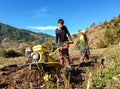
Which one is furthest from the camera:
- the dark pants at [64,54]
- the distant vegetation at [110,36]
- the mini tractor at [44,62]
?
the distant vegetation at [110,36]

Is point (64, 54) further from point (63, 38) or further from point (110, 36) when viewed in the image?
point (110, 36)

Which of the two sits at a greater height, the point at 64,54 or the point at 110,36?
the point at 110,36

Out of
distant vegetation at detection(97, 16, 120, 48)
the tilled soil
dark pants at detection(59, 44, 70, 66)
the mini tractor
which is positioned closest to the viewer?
the tilled soil

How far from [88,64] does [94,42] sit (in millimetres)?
26985

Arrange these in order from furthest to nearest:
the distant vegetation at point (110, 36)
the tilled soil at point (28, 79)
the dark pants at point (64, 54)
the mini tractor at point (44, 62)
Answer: the distant vegetation at point (110, 36) < the dark pants at point (64, 54) < the mini tractor at point (44, 62) < the tilled soil at point (28, 79)

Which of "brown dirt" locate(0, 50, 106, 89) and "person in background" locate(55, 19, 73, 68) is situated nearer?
"brown dirt" locate(0, 50, 106, 89)

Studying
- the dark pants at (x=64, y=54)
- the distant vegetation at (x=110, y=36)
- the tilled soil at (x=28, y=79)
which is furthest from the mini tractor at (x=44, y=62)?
the distant vegetation at (x=110, y=36)

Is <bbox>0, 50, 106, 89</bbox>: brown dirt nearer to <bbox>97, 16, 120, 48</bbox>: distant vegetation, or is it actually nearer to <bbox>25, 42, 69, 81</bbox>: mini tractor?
<bbox>25, 42, 69, 81</bbox>: mini tractor

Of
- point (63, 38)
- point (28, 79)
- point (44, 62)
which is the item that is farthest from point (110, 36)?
point (44, 62)

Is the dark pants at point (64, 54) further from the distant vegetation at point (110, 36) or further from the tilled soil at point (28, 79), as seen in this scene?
the distant vegetation at point (110, 36)

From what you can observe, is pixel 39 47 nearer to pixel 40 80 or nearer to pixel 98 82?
pixel 40 80

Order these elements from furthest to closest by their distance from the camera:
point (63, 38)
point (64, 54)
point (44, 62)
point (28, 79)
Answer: point (63, 38)
point (64, 54)
point (28, 79)
point (44, 62)

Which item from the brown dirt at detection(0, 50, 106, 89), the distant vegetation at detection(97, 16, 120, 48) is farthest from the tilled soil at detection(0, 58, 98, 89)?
the distant vegetation at detection(97, 16, 120, 48)

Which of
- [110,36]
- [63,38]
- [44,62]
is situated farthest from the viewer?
[110,36]
